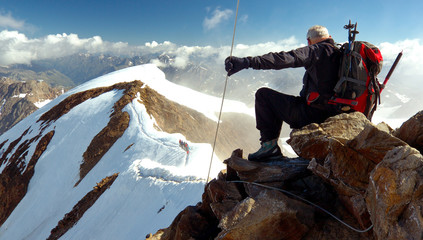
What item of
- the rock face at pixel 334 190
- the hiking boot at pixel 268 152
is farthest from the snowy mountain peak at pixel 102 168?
the rock face at pixel 334 190

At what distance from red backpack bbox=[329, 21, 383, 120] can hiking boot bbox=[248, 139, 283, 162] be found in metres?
1.84

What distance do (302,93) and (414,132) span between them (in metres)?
2.72

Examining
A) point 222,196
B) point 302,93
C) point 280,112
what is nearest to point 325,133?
point 280,112

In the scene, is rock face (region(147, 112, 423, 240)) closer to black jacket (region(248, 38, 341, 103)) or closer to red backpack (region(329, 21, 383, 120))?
red backpack (region(329, 21, 383, 120))

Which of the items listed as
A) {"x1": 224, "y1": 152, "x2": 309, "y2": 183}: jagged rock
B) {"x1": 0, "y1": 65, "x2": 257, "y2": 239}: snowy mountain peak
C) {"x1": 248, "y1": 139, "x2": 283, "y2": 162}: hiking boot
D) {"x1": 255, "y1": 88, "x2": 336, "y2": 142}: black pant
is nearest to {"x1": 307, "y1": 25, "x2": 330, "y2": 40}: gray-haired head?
{"x1": 255, "y1": 88, "x2": 336, "y2": 142}: black pant

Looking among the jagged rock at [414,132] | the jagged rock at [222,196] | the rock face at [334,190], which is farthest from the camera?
the jagged rock at [222,196]

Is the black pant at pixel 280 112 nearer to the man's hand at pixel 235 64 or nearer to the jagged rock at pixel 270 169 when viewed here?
the jagged rock at pixel 270 169

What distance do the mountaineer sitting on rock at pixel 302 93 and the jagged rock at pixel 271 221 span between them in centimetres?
200

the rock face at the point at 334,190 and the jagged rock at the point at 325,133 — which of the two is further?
the jagged rock at the point at 325,133

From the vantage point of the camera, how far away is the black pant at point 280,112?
20.4 feet

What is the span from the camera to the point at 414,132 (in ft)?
13.9

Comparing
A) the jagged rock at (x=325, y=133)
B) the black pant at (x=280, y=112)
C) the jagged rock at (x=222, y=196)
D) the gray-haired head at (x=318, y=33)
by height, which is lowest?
the jagged rock at (x=222, y=196)

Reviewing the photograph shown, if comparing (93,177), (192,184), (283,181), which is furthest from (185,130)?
(283,181)

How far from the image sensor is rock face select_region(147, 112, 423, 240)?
333 centimetres
